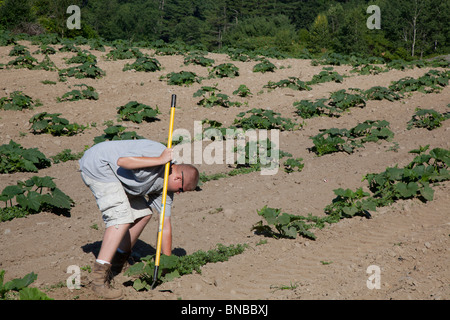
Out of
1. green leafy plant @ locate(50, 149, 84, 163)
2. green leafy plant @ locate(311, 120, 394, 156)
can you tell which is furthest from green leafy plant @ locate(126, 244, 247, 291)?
green leafy plant @ locate(50, 149, 84, 163)

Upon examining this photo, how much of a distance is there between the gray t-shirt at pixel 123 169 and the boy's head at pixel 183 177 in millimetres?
119

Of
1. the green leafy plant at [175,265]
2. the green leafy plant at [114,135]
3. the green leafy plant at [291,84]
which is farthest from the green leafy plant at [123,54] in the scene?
the green leafy plant at [175,265]

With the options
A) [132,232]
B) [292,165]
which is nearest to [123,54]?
[292,165]

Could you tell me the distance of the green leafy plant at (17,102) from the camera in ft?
34.9

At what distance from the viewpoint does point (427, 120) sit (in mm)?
9711

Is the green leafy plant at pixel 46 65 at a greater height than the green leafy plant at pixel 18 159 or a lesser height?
greater

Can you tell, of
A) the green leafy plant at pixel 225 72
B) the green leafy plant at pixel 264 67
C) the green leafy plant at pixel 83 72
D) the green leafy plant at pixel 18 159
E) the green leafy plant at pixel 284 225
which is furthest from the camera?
the green leafy plant at pixel 264 67

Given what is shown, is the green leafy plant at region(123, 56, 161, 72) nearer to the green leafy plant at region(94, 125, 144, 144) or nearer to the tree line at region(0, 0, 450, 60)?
the green leafy plant at region(94, 125, 144, 144)

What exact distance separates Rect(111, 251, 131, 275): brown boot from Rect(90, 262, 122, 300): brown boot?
1.53 feet

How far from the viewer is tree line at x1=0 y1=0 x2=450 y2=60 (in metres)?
36.8

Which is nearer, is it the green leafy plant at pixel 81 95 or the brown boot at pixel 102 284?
the brown boot at pixel 102 284

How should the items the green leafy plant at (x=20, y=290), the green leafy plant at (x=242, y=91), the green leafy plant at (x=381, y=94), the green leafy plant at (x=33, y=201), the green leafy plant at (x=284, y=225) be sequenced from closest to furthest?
the green leafy plant at (x=20, y=290), the green leafy plant at (x=284, y=225), the green leafy plant at (x=33, y=201), the green leafy plant at (x=381, y=94), the green leafy plant at (x=242, y=91)

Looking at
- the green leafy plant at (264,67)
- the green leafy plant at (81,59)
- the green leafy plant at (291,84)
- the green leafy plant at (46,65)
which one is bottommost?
the green leafy plant at (291,84)

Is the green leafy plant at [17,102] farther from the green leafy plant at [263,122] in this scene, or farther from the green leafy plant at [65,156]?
the green leafy plant at [263,122]
